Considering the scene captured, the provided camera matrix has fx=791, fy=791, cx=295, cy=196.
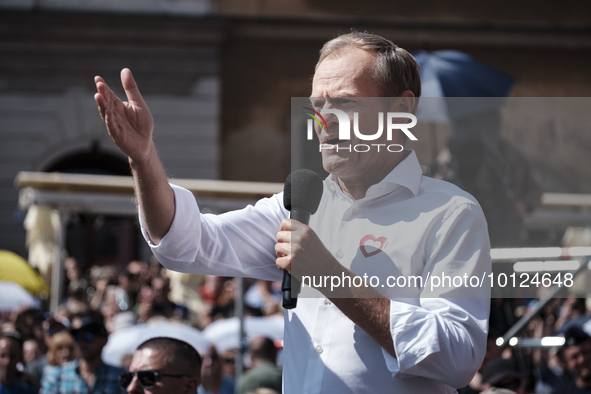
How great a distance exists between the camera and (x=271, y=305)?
8.92 metres

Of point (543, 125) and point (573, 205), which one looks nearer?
point (543, 125)

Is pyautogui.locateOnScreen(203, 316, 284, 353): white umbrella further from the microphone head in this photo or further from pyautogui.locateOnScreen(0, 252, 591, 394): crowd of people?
the microphone head

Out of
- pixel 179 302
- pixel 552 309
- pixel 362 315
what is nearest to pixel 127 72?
pixel 362 315

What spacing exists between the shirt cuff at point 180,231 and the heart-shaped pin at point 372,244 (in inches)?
16.7

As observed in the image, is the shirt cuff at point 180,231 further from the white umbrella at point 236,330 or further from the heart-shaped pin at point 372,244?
the white umbrella at point 236,330

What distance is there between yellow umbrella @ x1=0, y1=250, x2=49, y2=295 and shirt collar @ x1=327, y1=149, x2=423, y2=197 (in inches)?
368

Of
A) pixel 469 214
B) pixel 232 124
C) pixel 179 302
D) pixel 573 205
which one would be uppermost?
pixel 469 214

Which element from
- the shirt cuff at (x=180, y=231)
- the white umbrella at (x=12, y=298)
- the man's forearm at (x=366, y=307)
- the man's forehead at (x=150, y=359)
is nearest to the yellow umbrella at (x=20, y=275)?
the white umbrella at (x=12, y=298)

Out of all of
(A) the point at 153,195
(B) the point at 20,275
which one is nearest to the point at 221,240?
(A) the point at 153,195

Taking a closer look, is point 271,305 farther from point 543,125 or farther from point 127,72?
point 127,72

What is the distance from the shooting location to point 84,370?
6.16 meters

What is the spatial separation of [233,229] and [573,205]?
194 centimetres

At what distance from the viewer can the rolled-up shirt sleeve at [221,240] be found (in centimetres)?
197

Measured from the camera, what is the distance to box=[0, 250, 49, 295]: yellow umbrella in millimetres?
10617
